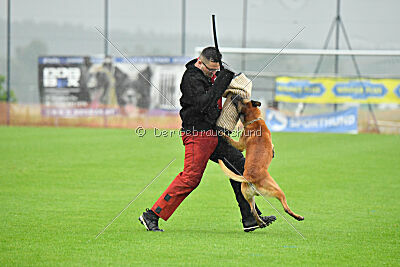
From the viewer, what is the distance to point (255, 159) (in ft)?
19.9

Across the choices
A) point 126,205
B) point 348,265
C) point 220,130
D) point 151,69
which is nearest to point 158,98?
point 151,69

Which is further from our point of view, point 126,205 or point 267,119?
point 267,119

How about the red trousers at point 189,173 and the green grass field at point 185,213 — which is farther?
the red trousers at point 189,173

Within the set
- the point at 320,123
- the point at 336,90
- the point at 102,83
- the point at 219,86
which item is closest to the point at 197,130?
the point at 219,86

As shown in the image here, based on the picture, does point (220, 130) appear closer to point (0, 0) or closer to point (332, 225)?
point (332, 225)

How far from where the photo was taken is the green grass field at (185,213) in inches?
204

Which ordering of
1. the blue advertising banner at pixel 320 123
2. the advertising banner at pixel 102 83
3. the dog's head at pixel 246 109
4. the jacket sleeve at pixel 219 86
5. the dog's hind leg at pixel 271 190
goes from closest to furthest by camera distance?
the dog's hind leg at pixel 271 190 → the jacket sleeve at pixel 219 86 → the dog's head at pixel 246 109 → the blue advertising banner at pixel 320 123 → the advertising banner at pixel 102 83

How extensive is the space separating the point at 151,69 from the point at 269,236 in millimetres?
20787

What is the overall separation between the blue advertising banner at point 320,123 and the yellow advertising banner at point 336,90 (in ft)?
2.33

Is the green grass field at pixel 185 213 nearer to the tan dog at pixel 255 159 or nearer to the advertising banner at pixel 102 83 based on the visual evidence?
the tan dog at pixel 255 159

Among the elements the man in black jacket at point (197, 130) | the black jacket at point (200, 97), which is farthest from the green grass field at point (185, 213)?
the black jacket at point (200, 97)

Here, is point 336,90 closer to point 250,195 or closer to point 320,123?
point 320,123

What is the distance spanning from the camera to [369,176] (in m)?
11.2

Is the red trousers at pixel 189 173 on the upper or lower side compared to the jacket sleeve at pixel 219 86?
lower
